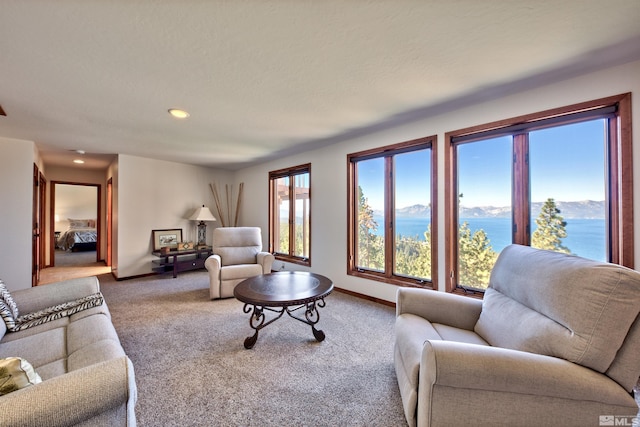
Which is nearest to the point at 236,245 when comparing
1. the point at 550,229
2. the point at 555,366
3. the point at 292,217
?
the point at 292,217

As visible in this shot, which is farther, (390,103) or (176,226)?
(176,226)

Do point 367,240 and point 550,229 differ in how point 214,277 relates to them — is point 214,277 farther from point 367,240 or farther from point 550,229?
point 550,229

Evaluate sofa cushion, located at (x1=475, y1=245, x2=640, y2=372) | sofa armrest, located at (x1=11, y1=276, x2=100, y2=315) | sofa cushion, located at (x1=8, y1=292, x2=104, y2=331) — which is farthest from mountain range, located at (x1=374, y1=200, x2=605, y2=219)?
sofa armrest, located at (x1=11, y1=276, x2=100, y2=315)

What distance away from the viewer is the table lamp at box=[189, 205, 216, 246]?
5152 millimetres

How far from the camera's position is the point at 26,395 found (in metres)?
0.81

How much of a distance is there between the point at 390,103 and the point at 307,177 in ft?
7.42

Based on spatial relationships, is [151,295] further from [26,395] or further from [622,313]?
[622,313]

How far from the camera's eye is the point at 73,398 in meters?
0.85

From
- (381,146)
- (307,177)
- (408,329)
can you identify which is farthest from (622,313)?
(307,177)

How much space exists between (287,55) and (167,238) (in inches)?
185

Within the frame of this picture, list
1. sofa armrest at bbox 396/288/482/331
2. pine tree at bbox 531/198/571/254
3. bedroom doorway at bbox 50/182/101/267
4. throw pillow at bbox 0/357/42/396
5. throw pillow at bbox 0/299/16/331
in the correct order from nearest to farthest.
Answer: throw pillow at bbox 0/357/42/396 → throw pillow at bbox 0/299/16/331 → sofa armrest at bbox 396/288/482/331 → pine tree at bbox 531/198/571/254 → bedroom doorway at bbox 50/182/101/267

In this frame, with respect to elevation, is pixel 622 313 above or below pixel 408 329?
above

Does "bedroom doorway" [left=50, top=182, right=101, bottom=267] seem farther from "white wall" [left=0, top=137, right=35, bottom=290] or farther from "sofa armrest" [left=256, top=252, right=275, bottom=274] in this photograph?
"sofa armrest" [left=256, top=252, right=275, bottom=274]

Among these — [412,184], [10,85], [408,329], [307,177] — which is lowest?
[408,329]
